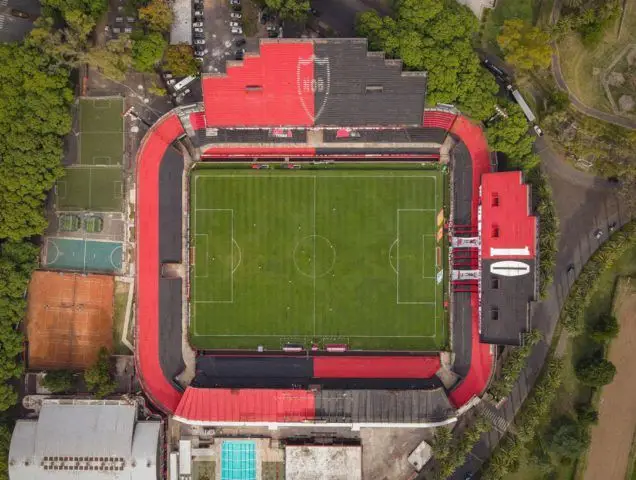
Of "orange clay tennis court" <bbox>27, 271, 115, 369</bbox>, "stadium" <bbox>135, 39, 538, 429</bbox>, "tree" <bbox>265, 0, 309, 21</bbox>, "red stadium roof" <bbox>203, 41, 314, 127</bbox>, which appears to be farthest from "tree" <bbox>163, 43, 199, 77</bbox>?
"orange clay tennis court" <bbox>27, 271, 115, 369</bbox>

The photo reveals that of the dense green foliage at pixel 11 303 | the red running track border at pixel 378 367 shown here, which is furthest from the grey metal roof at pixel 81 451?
the red running track border at pixel 378 367

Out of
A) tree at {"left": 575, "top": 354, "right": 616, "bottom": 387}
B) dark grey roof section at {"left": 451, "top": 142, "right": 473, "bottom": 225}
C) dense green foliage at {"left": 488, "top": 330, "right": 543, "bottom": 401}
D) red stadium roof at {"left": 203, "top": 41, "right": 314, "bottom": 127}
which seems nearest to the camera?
red stadium roof at {"left": 203, "top": 41, "right": 314, "bottom": 127}

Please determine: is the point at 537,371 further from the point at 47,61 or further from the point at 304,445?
the point at 47,61

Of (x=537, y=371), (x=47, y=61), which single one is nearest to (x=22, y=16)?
(x=47, y=61)

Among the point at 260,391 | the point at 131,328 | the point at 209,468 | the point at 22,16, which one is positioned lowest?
the point at 209,468

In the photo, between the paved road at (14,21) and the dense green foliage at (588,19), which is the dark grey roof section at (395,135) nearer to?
the dense green foliage at (588,19)

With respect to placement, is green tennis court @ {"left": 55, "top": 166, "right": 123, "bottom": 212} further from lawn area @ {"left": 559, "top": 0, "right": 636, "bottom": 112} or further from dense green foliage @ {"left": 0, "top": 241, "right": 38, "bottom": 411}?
lawn area @ {"left": 559, "top": 0, "right": 636, "bottom": 112}
